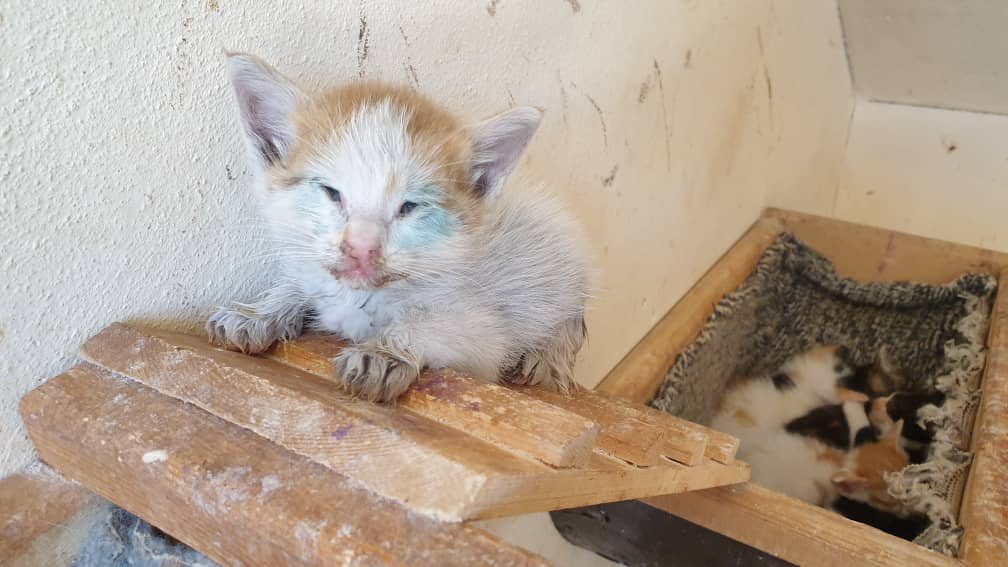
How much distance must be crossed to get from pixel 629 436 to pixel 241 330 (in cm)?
45

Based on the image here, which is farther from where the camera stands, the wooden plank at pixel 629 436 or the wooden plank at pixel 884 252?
the wooden plank at pixel 884 252

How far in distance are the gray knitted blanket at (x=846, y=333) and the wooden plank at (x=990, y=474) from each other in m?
0.09

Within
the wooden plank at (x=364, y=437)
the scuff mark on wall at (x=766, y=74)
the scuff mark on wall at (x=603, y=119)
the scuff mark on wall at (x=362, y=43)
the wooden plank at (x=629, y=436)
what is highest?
the scuff mark on wall at (x=766, y=74)

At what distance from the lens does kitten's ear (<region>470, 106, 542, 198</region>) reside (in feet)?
2.42

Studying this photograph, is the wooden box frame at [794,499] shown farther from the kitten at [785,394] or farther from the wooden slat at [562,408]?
the kitten at [785,394]

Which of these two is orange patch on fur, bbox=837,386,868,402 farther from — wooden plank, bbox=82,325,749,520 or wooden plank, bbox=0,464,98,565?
wooden plank, bbox=0,464,98,565

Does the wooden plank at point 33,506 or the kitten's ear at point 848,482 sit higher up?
the kitten's ear at point 848,482

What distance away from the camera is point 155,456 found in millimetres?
561

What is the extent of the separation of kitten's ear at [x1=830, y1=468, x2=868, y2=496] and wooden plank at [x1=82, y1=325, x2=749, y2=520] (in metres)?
1.17

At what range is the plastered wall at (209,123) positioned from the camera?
0.60 metres

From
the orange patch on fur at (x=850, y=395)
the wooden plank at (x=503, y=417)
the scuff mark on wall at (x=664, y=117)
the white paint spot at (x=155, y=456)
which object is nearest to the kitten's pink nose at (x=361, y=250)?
the wooden plank at (x=503, y=417)

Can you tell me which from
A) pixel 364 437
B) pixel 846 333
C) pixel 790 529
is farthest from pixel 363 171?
pixel 846 333

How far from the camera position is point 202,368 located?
63cm

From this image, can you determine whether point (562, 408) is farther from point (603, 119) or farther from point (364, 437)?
point (603, 119)
